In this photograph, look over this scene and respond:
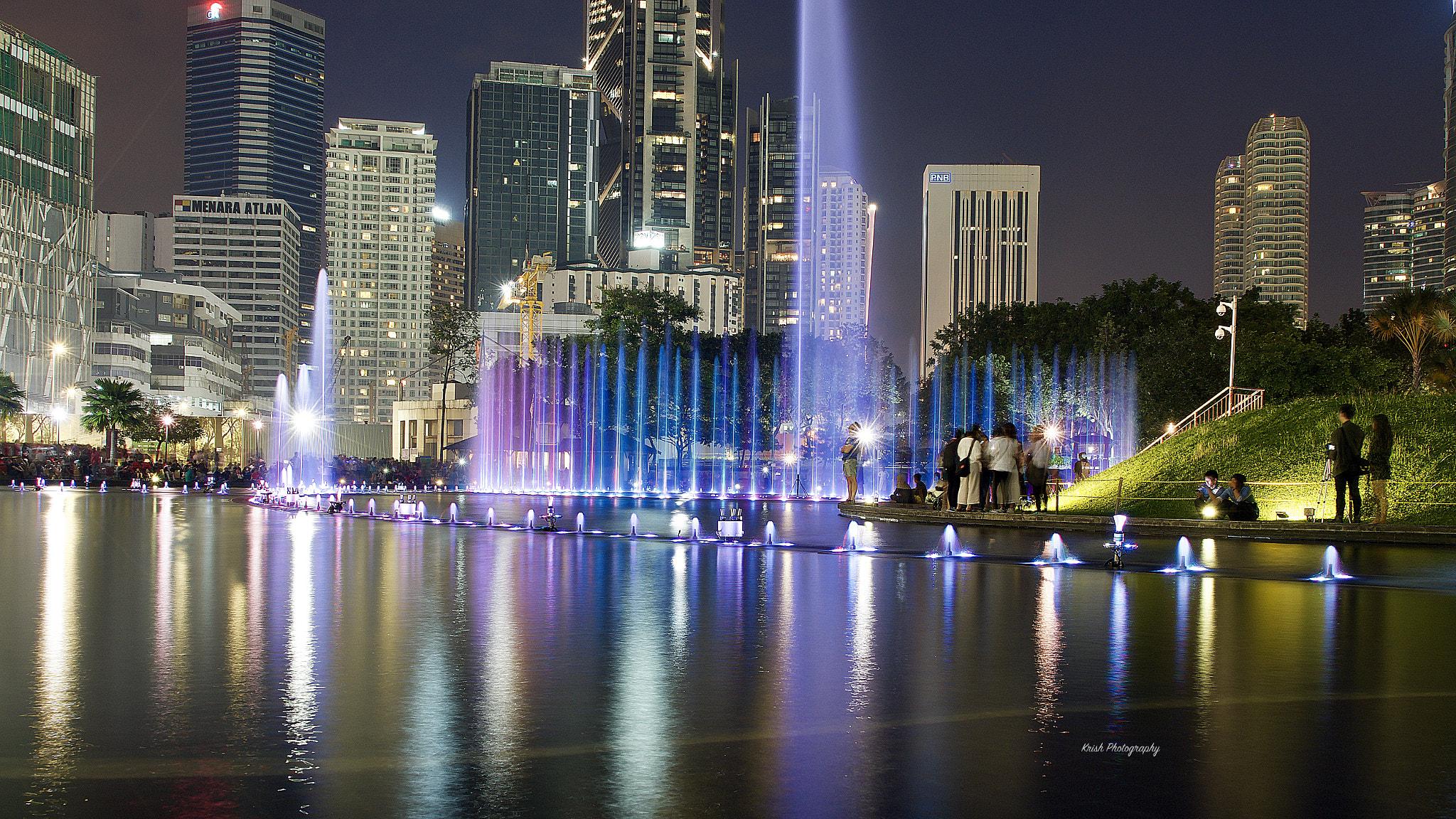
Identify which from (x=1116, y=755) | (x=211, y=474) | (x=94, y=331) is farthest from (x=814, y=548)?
(x=94, y=331)

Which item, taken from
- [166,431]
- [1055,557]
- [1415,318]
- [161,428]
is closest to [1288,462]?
Result: [1055,557]

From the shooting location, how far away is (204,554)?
1652cm

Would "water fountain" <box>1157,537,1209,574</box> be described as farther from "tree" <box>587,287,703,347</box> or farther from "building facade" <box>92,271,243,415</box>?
"building facade" <box>92,271,243,415</box>

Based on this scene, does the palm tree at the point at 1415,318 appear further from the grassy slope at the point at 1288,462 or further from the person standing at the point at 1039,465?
the person standing at the point at 1039,465

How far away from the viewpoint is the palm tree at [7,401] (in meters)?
76.9

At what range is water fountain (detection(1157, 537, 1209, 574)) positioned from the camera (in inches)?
594

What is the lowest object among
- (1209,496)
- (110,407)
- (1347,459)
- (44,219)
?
(1209,496)

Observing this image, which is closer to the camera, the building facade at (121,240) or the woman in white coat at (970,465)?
the woman in white coat at (970,465)

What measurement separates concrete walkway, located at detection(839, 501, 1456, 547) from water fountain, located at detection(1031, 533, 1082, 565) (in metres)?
6.29

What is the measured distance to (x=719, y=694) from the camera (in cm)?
709

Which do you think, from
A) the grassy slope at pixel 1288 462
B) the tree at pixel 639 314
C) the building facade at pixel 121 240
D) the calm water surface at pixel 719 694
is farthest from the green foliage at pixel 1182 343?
the building facade at pixel 121 240

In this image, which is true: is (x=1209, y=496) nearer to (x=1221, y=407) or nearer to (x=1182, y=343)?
(x=1221, y=407)

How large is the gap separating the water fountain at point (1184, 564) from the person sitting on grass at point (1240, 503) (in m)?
7.34

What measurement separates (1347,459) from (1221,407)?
21.1 meters
